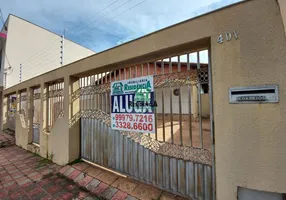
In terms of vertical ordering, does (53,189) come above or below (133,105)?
below

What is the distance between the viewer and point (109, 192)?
260cm

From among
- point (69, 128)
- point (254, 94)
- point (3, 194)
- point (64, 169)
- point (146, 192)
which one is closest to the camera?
point (254, 94)

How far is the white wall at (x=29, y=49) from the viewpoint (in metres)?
8.73

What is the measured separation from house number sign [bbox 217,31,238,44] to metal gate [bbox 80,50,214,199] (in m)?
0.29

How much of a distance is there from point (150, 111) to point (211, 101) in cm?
96

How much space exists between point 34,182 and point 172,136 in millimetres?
3146

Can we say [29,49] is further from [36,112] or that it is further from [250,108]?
[250,108]

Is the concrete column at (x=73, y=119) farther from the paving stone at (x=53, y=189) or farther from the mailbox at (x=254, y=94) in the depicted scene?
the mailbox at (x=254, y=94)

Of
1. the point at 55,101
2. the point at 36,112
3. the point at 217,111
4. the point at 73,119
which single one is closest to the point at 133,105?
the point at 217,111

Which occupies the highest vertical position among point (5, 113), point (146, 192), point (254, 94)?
point (254, 94)

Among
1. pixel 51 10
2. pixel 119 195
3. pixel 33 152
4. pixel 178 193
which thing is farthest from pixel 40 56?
pixel 178 193

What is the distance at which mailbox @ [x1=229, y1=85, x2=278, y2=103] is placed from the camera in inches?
58.9

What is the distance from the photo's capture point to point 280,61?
146 centimetres

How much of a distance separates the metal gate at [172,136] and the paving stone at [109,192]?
38 centimetres
